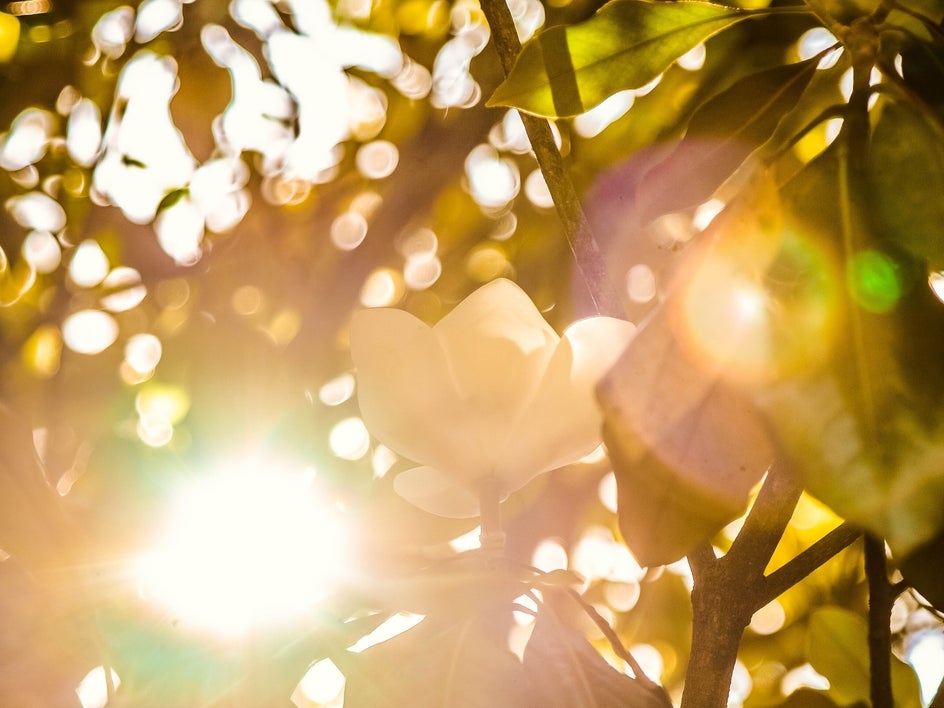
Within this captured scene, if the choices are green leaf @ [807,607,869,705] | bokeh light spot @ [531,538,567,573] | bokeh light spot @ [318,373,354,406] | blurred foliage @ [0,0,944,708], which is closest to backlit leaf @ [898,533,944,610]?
blurred foliage @ [0,0,944,708]

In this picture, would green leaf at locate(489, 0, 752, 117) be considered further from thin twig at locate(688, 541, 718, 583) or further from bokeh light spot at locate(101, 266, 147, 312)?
A: bokeh light spot at locate(101, 266, 147, 312)

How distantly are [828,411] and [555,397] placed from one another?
0.18 m

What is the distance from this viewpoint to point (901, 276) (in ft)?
1.43

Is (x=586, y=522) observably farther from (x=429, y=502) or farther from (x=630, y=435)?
(x=630, y=435)

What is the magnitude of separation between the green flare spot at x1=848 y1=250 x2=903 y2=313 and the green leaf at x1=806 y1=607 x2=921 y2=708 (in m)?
0.43

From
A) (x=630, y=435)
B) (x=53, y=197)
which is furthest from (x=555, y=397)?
(x=53, y=197)

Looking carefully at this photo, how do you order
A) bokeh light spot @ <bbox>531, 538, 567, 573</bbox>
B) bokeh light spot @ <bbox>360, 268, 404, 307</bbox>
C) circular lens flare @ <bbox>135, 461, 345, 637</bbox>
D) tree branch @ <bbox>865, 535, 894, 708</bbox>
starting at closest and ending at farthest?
tree branch @ <bbox>865, 535, 894, 708</bbox> → circular lens flare @ <bbox>135, 461, 345, 637</bbox> → bokeh light spot @ <bbox>531, 538, 567, 573</bbox> → bokeh light spot @ <bbox>360, 268, 404, 307</bbox>

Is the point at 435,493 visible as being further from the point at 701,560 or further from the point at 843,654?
the point at 843,654

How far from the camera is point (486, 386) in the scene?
1.73 feet

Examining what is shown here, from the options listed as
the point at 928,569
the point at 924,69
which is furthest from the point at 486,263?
the point at 928,569

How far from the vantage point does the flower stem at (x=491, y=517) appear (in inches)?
20.4

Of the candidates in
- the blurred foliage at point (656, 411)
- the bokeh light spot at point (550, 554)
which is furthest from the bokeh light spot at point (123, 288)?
the bokeh light spot at point (550, 554)

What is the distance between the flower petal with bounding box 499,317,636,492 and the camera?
20.4 inches

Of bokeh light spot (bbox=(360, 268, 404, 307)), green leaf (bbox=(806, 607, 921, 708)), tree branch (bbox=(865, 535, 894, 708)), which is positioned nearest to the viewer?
tree branch (bbox=(865, 535, 894, 708))
